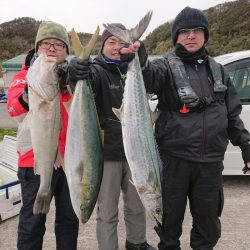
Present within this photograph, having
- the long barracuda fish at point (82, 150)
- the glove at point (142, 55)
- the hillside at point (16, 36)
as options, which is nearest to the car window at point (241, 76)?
the glove at point (142, 55)

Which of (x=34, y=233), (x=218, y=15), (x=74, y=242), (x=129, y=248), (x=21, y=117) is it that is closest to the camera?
(x=21, y=117)

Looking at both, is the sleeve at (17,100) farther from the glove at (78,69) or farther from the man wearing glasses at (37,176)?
the glove at (78,69)

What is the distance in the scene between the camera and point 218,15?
48.0 metres

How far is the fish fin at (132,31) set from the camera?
259 centimetres

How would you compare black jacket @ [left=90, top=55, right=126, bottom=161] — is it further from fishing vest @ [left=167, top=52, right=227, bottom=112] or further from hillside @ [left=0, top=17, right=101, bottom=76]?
hillside @ [left=0, top=17, right=101, bottom=76]

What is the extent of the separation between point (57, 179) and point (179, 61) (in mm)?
1432

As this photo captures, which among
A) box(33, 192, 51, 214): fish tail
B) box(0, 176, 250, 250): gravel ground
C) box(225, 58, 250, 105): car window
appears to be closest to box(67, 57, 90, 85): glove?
box(33, 192, 51, 214): fish tail

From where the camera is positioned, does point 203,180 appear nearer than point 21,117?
No

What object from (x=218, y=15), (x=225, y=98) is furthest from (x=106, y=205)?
(x=218, y=15)

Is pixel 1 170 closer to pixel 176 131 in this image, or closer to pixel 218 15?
pixel 176 131

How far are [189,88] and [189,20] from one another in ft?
1.91

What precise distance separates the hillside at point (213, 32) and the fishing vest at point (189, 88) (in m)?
27.0

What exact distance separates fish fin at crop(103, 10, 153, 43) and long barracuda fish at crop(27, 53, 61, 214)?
1.53 feet

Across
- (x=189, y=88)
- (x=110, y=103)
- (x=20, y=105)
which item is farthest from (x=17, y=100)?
(x=189, y=88)
